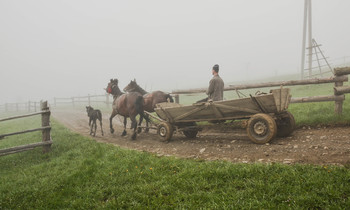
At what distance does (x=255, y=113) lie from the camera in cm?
527

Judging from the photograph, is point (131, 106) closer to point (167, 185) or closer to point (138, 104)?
point (138, 104)

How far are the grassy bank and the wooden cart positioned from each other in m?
1.61

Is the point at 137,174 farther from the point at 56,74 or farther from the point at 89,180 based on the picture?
the point at 56,74

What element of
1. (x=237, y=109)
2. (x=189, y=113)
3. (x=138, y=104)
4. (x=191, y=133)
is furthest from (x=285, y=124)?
(x=138, y=104)

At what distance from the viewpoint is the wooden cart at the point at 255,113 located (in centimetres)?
482

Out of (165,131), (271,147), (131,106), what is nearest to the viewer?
(271,147)

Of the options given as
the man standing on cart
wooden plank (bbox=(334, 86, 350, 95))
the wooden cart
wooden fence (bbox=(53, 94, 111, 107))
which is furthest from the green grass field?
wooden fence (bbox=(53, 94, 111, 107))

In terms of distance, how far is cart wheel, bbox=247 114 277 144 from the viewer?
4793 mm

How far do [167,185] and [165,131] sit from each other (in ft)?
11.2

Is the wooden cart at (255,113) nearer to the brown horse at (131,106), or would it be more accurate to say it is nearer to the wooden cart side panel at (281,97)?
the wooden cart side panel at (281,97)

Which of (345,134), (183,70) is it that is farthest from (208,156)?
(183,70)

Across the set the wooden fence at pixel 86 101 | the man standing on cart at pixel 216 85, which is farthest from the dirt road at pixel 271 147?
the wooden fence at pixel 86 101

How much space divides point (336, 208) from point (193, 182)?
6.26ft

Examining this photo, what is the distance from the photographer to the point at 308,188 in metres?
Result: 2.69
